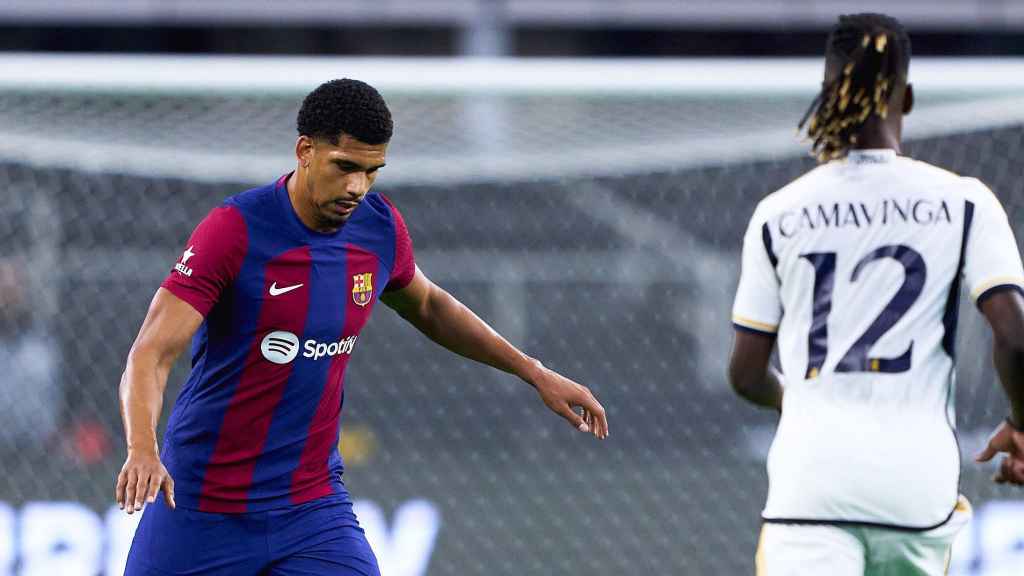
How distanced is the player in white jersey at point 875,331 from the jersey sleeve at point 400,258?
117 cm

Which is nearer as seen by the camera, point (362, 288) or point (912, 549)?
point (912, 549)

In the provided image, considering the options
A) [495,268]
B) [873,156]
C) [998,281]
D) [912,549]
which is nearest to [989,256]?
[998,281]

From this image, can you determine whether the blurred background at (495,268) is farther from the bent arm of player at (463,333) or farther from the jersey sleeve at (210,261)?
the jersey sleeve at (210,261)

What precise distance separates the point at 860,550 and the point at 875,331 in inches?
17.8

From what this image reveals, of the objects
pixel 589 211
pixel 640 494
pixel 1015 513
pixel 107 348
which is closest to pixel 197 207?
pixel 107 348

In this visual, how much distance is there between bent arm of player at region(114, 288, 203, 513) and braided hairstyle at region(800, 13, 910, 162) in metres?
1.56

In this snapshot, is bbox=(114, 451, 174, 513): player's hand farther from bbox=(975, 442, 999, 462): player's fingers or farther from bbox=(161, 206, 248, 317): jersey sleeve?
bbox=(975, 442, 999, 462): player's fingers

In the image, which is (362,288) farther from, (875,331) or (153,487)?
(875,331)

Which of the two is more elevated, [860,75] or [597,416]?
[860,75]

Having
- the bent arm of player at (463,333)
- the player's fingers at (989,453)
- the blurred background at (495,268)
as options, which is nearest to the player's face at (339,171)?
the bent arm of player at (463,333)

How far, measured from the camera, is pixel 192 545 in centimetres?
343

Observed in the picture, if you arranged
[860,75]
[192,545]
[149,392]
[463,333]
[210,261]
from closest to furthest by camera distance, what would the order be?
[860,75], [149,392], [210,261], [192,545], [463,333]

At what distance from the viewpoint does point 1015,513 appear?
5652 millimetres

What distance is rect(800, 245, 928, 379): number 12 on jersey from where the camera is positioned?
2799mm
